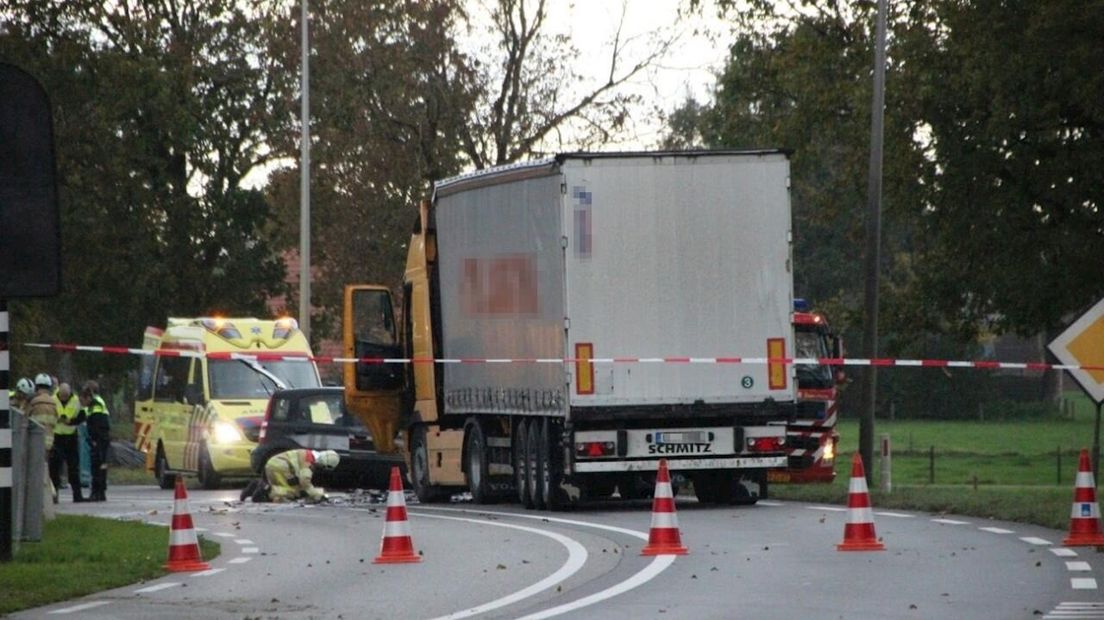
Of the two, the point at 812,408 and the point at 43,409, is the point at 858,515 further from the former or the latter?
the point at 43,409

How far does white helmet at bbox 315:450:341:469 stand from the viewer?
2895 centimetres

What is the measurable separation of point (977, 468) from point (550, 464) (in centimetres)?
3004

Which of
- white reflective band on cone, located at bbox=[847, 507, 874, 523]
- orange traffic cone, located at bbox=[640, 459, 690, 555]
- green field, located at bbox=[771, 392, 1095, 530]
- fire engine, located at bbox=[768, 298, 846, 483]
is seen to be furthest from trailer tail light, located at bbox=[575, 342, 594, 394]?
fire engine, located at bbox=[768, 298, 846, 483]

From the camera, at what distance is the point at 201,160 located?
5016cm

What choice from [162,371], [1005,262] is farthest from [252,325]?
[1005,262]

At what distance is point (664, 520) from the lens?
1734cm

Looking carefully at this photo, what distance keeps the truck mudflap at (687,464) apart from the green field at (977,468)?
1551 millimetres

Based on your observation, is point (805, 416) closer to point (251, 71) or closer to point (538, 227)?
point (538, 227)

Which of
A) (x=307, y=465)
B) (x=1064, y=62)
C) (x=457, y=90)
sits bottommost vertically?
(x=307, y=465)

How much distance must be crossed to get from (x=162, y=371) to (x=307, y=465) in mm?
10688

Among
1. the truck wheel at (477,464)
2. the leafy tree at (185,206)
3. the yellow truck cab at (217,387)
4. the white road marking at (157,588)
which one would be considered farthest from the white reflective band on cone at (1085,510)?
the yellow truck cab at (217,387)

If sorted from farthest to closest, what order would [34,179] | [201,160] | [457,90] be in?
[201,160] < [457,90] < [34,179]

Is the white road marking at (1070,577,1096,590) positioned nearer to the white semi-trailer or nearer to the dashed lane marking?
the dashed lane marking

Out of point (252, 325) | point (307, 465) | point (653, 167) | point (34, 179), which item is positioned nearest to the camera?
point (34, 179)
